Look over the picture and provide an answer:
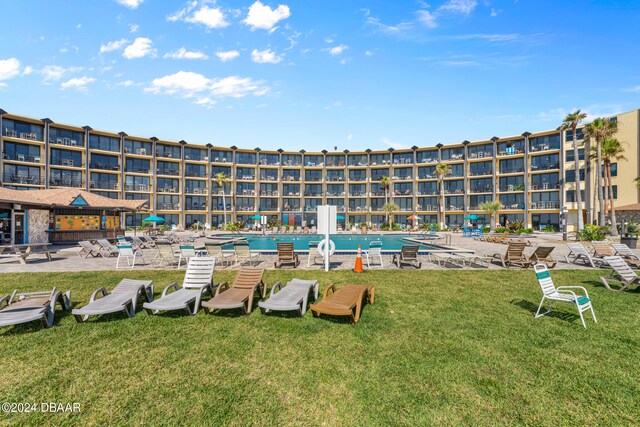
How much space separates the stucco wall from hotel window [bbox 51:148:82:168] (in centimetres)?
2671

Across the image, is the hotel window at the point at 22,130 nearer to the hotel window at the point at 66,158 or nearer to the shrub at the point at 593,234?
the hotel window at the point at 66,158

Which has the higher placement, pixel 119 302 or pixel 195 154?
pixel 195 154

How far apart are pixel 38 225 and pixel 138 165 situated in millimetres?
30420

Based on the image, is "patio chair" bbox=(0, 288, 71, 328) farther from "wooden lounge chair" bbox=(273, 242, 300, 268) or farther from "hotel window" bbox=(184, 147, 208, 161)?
"hotel window" bbox=(184, 147, 208, 161)

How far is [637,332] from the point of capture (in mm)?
6023

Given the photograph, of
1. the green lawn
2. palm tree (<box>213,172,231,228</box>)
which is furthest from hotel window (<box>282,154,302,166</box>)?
the green lawn

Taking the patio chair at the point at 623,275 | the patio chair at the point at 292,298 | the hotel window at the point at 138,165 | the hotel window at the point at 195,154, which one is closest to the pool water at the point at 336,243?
the patio chair at the point at 292,298

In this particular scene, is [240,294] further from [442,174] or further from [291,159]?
[291,159]

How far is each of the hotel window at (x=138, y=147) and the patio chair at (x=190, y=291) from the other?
48.5 m

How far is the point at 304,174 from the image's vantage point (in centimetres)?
5903

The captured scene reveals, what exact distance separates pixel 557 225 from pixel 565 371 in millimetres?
49994

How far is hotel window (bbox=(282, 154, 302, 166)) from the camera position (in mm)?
58969

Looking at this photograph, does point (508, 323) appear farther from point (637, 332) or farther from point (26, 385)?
point (26, 385)

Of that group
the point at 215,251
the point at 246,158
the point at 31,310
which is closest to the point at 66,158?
the point at 246,158
